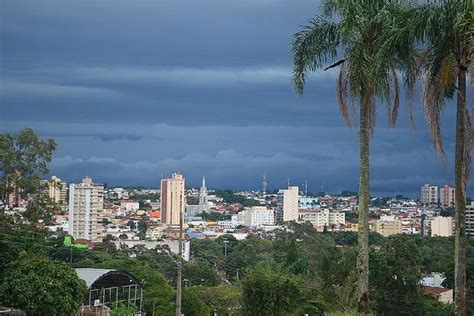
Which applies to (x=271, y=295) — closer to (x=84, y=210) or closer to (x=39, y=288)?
(x=39, y=288)

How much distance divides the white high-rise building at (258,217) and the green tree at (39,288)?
12756cm

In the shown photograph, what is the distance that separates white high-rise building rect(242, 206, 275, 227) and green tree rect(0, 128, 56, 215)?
124629mm

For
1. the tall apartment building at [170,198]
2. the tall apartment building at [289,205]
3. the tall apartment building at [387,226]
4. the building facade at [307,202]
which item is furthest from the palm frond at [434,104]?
the building facade at [307,202]

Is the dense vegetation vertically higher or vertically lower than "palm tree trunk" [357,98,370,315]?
lower

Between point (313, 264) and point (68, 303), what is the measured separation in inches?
968

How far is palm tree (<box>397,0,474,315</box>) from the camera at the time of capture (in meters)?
9.52

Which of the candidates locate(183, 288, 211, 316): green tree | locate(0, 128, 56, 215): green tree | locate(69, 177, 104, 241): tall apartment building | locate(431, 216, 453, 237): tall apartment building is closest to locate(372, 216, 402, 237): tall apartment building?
locate(431, 216, 453, 237): tall apartment building

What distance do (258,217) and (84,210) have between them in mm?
51419

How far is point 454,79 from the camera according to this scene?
9.71 m

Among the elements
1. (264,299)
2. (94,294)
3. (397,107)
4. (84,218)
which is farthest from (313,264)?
(84,218)

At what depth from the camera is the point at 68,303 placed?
19.3 metres

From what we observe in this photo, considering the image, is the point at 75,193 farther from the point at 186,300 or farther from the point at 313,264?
the point at 186,300

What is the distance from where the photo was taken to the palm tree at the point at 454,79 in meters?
9.52

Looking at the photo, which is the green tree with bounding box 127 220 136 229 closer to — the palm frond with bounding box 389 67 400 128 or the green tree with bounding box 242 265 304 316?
the green tree with bounding box 242 265 304 316
